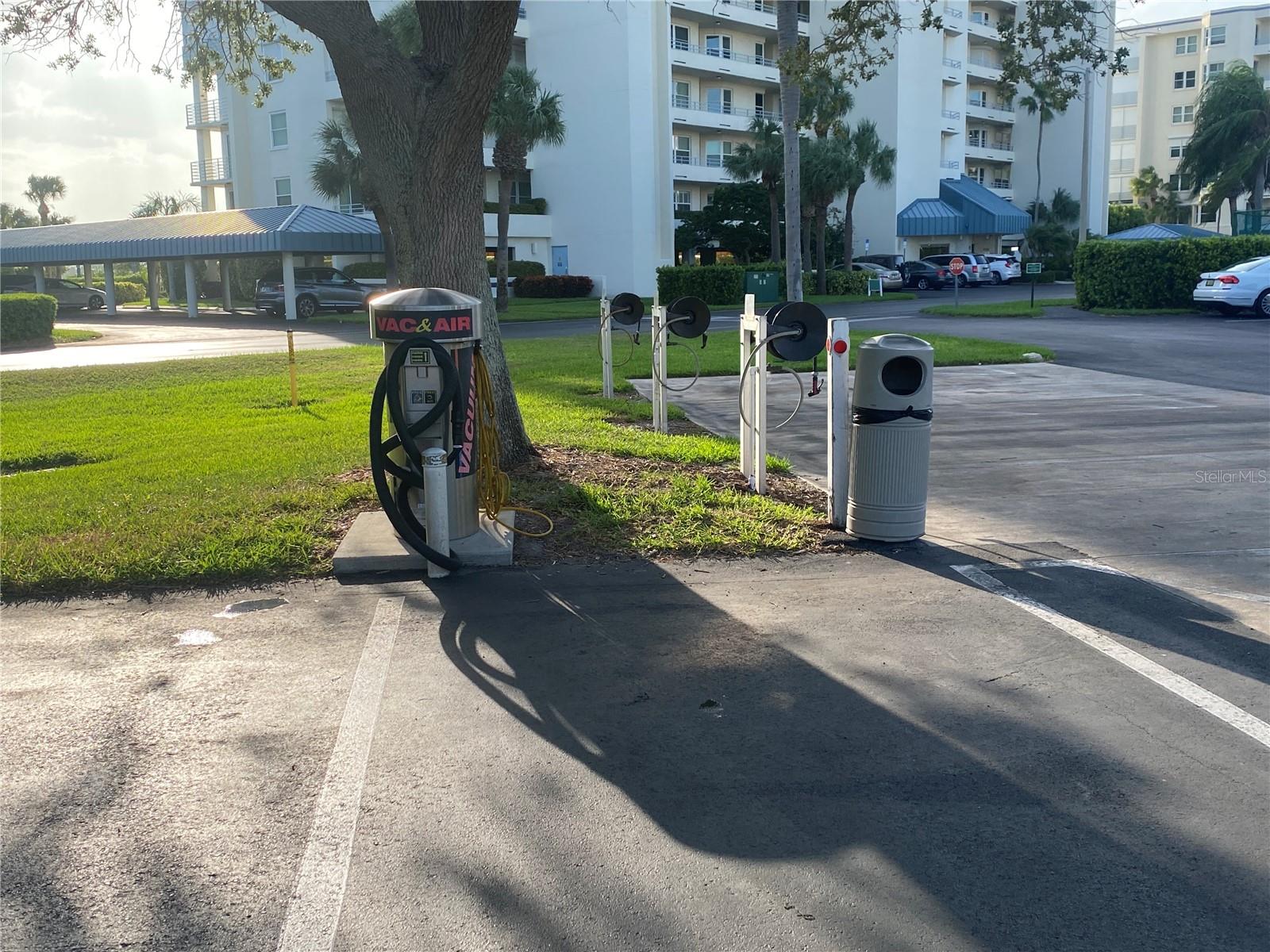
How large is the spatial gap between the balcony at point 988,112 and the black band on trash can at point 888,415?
70.8m

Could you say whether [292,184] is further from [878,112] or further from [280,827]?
[280,827]

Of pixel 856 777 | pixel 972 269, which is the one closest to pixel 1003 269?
pixel 972 269

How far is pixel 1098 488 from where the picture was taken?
889 cm

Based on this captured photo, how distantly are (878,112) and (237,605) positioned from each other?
62.7 metres

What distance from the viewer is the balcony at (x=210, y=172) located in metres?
59.8

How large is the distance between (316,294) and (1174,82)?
79.4m

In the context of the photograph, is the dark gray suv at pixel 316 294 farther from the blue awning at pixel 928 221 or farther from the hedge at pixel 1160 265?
the blue awning at pixel 928 221

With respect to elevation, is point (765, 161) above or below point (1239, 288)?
above

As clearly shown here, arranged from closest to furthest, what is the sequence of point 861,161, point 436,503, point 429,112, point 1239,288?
point 436,503, point 429,112, point 1239,288, point 861,161

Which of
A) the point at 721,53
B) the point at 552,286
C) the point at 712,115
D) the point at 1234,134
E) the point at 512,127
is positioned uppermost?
the point at 721,53

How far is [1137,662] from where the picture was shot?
16.9ft

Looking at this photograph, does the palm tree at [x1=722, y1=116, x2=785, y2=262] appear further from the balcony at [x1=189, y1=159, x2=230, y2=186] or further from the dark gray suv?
the balcony at [x1=189, y1=159, x2=230, y2=186]

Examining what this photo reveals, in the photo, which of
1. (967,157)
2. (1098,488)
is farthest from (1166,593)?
(967,157)

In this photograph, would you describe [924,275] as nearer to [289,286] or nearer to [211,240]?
[289,286]
